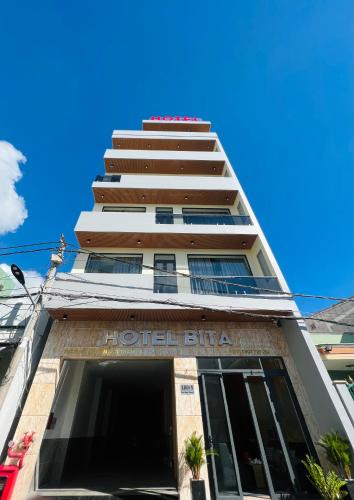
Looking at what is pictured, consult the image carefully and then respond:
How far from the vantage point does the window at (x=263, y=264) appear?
33.5ft

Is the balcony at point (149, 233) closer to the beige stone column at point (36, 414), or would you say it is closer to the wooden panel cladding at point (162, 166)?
the beige stone column at point (36, 414)

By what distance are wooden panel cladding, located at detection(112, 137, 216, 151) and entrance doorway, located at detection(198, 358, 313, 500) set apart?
15953mm

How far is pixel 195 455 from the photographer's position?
6043 millimetres

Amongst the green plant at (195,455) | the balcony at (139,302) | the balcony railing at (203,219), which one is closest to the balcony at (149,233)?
the balcony railing at (203,219)

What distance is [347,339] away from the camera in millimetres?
10289

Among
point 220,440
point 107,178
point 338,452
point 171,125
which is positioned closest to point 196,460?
point 220,440

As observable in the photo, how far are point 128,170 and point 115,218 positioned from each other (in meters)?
6.36

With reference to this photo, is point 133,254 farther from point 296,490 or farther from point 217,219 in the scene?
point 296,490

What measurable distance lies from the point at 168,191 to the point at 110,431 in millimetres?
14379

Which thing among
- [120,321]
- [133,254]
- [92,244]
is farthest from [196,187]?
[120,321]

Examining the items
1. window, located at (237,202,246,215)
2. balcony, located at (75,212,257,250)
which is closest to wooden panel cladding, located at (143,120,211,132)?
window, located at (237,202,246,215)

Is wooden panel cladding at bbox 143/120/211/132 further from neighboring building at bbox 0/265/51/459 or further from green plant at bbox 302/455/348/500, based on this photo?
green plant at bbox 302/455/348/500

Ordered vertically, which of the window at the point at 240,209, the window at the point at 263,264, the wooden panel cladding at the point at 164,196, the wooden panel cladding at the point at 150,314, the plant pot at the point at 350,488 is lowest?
the plant pot at the point at 350,488

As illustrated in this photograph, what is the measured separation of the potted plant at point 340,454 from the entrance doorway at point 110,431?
4245 mm
